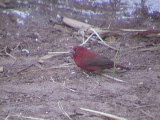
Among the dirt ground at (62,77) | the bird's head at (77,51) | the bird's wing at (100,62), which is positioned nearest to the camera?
the dirt ground at (62,77)

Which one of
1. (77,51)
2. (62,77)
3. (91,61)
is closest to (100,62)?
(91,61)

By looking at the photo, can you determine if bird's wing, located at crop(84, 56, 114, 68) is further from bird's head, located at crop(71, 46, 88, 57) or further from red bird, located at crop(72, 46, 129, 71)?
bird's head, located at crop(71, 46, 88, 57)

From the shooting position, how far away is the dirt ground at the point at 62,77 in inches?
178

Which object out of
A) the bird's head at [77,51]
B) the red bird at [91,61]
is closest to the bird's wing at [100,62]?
the red bird at [91,61]

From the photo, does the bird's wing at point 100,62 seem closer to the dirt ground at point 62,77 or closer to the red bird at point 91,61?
the red bird at point 91,61

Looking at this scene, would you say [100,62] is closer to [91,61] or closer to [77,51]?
[91,61]

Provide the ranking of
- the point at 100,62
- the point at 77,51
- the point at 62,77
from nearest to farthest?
the point at 62,77
the point at 100,62
the point at 77,51

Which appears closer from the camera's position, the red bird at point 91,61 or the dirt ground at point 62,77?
the dirt ground at point 62,77

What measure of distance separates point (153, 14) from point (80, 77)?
6.42 ft

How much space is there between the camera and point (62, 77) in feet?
17.8

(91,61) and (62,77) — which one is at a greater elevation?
(91,61)

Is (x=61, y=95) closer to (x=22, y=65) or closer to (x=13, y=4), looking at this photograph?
(x=22, y=65)

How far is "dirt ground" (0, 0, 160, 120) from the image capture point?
Answer: 451 cm

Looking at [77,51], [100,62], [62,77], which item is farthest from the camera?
[77,51]
